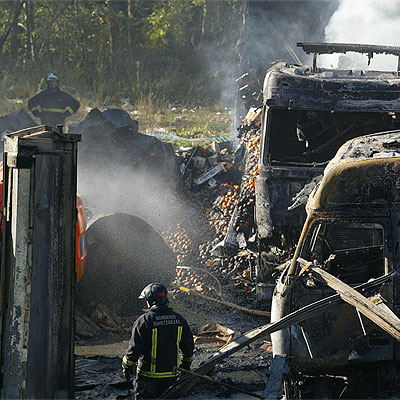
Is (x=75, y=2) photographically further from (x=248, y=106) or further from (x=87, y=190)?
(x=87, y=190)

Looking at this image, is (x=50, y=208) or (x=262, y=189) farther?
(x=262, y=189)

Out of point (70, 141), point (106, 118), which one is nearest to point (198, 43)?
point (106, 118)

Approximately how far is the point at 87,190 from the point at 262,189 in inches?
162

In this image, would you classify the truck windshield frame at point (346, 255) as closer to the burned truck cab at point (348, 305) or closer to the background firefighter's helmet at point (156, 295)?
the burned truck cab at point (348, 305)

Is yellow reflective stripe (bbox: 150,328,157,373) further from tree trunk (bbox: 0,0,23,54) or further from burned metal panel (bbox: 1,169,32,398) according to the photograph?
tree trunk (bbox: 0,0,23,54)

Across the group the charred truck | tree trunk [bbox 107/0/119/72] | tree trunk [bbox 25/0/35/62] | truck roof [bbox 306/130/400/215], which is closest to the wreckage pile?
the charred truck

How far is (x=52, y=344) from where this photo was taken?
503cm

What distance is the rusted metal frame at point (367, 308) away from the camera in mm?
4809

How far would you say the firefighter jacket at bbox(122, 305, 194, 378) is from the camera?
5.40m

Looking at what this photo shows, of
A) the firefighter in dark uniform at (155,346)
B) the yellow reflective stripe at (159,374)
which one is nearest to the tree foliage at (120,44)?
the firefighter in dark uniform at (155,346)

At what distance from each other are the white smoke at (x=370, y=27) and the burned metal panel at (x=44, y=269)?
13931 mm

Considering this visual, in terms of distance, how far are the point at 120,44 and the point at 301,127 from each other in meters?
14.5

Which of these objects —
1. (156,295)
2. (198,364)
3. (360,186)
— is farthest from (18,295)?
(198,364)

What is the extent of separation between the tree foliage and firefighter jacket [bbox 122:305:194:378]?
53.3 feet
